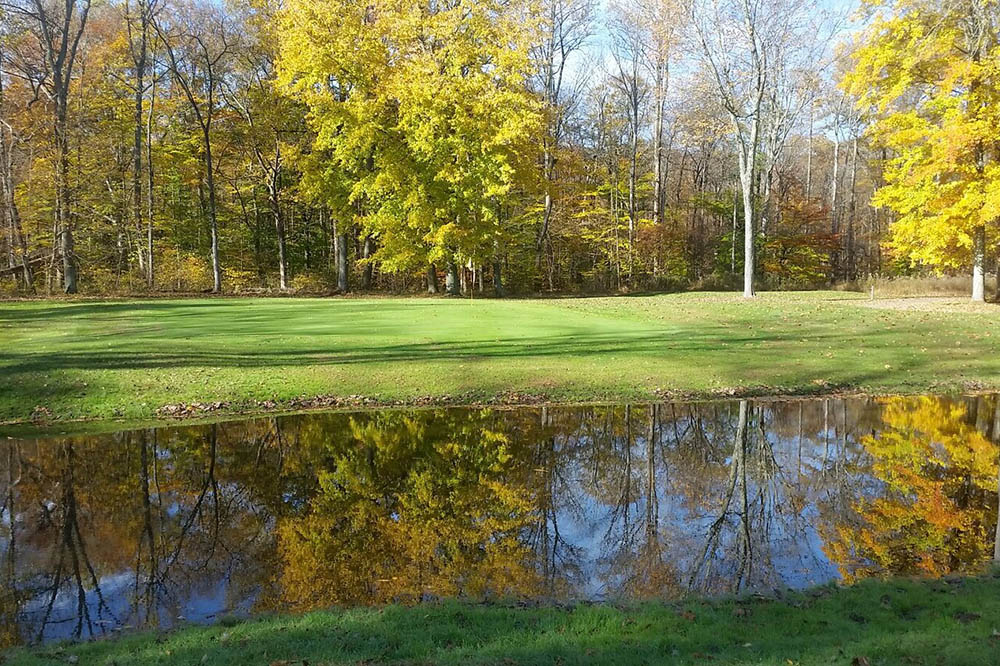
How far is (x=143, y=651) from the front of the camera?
500cm

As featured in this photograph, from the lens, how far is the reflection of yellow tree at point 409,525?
6500mm

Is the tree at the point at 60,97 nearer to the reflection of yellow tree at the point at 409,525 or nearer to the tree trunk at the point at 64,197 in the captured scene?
the tree trunk at the point at 64,197

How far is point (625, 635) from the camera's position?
5059 mm

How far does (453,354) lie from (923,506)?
1125 centimetres

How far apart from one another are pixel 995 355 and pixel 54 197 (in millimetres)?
36981

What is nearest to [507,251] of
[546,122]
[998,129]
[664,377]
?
[546,122]

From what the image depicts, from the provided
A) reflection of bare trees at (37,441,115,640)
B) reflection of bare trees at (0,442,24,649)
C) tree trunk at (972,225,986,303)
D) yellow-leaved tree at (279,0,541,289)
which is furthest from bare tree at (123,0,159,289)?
tree trunk at (972,225,986,303)

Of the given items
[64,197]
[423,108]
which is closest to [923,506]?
[423,108]

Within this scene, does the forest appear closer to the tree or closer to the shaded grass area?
the tree

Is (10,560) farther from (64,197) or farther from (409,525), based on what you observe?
(64,197)

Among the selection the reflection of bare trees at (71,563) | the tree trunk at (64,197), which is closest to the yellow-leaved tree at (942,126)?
the reflection of bare trees at (71,563)

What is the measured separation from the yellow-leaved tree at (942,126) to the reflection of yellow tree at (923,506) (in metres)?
17.4

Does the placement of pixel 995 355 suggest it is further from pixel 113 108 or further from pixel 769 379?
pixel 113 108

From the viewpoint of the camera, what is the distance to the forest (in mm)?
28188
